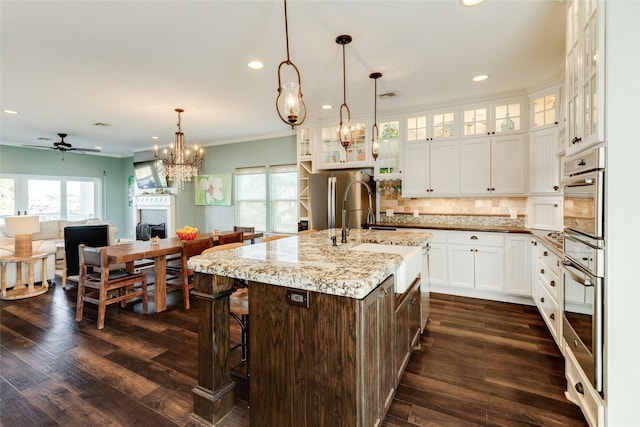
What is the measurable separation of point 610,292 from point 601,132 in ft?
2.49

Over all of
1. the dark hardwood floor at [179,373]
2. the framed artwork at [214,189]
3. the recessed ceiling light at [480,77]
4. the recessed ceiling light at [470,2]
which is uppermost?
the recessed ceiling light at [480,77]

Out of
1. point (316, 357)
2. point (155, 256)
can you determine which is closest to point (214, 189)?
point (155, 256)

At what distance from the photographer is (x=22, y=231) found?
4.35 metres

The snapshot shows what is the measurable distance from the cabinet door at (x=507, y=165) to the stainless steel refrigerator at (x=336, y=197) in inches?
66.9

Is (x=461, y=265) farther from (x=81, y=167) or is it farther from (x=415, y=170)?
(x=81, y=167)

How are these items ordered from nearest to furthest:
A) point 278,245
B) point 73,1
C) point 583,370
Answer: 1. point 583,370
2. point 73,1
3. point 278,245

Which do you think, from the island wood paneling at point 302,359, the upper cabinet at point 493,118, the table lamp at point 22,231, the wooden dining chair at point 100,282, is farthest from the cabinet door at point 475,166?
the table lamp at point 22,231

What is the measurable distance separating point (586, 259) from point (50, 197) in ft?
32.5

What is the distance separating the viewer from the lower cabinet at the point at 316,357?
132 cm

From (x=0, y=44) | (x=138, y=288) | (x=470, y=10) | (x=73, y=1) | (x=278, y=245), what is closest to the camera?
(x=73, y=1)

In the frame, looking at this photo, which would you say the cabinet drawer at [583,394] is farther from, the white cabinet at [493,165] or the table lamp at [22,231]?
the table lamp at [22,231]

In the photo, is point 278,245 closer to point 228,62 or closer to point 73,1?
point 228,62

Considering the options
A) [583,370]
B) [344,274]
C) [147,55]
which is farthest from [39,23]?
[583,370]

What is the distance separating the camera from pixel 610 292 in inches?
56.8
